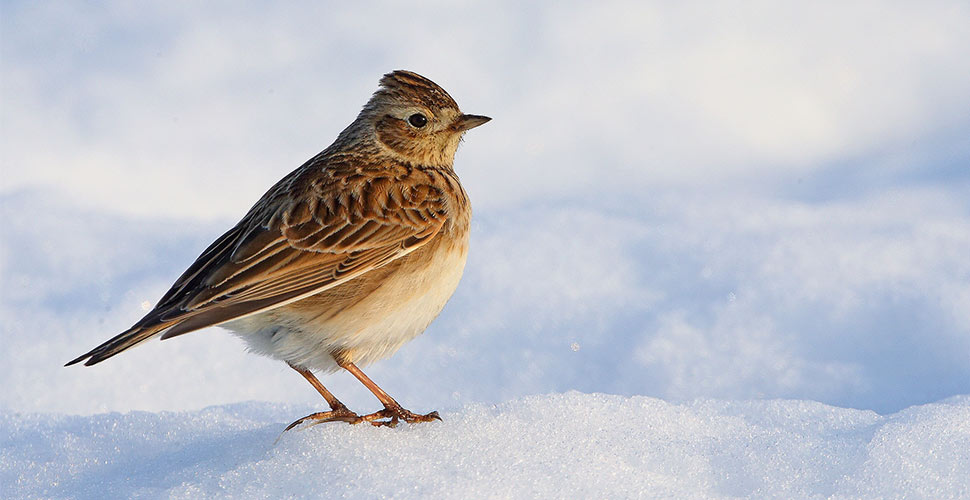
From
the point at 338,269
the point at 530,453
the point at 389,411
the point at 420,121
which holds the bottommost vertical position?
the point at 530,453

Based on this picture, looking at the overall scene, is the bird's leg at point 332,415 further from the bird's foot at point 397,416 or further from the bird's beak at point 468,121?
the bird's beak at point 468,121

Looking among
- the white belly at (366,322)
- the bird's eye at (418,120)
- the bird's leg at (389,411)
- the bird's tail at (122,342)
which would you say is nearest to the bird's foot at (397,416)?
the bird's leg at (389,411)

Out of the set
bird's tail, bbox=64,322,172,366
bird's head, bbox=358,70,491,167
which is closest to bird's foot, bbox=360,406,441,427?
bird's tail, bbox=64,322,172,366

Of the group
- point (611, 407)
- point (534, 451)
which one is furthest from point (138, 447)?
point (611, 407)

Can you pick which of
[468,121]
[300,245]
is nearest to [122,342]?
[300,245]

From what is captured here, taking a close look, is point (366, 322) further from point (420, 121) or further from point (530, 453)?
point (420, 121)

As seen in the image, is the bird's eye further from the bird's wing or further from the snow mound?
the snow mound

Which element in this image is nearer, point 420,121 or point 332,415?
point 332,415
